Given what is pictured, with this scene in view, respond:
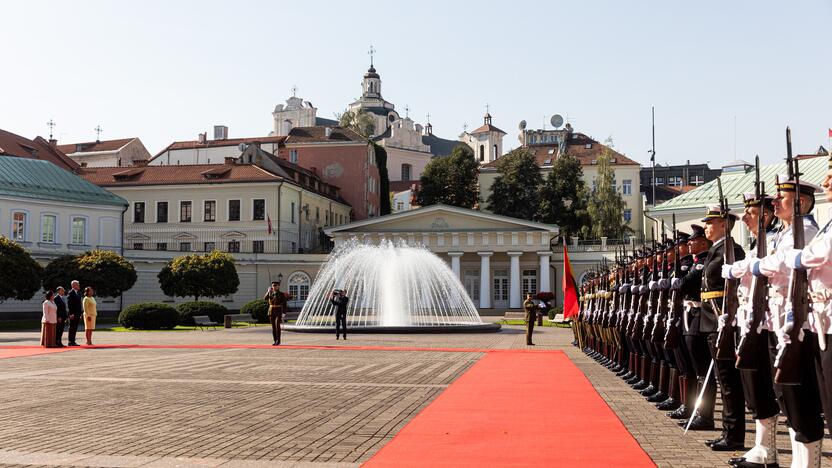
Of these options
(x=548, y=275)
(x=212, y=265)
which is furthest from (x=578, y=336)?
(x=548, y=275)

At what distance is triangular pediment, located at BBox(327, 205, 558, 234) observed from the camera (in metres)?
68.1

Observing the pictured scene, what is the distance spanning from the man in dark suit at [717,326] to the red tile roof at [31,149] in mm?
65512

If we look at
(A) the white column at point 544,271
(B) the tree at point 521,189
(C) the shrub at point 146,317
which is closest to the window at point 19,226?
(C) the shrub at point 146,317

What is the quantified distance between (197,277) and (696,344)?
4235 cm

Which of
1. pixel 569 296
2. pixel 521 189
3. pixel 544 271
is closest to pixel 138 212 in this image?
pixel 544 271

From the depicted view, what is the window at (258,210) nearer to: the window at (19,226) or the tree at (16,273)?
the window at (19,226)

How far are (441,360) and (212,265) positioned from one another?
32081 mm

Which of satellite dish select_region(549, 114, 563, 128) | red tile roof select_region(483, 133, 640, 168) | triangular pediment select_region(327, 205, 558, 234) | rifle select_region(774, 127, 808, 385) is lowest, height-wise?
rifle select_region(774, 127, 808, 385)

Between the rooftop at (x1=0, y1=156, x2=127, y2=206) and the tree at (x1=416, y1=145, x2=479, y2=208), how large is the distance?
34.0m

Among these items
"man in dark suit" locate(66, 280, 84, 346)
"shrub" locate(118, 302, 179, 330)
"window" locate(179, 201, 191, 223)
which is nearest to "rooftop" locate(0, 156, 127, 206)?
"window" locate(179, 201, 191, 223)

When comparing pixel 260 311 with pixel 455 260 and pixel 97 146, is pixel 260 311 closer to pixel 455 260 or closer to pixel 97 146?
pixel 455 260

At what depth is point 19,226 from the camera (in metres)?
53.1

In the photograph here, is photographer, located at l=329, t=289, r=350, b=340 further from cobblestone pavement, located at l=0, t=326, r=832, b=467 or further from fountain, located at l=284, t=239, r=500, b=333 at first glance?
fountain, located at l=284, t=239, r=500, b=333

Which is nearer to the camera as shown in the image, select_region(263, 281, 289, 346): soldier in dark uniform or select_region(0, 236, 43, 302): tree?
select_region(263, 281, 289, 346): soldier in dark uniform
